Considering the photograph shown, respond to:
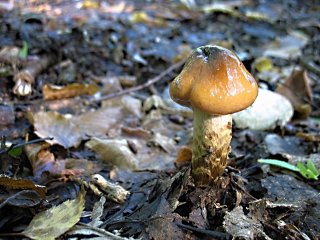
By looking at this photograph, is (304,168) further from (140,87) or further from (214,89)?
(140,87)

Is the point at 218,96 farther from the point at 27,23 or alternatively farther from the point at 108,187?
the point at 27,23

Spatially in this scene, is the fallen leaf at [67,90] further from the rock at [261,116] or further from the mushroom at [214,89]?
the mushroom at [214,89]

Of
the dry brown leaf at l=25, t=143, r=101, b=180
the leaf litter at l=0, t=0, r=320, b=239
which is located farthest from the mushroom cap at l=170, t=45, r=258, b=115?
the dry brown leaf at l=25, t=143, r=101, b=180

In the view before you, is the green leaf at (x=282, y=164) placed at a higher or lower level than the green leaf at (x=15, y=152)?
lower

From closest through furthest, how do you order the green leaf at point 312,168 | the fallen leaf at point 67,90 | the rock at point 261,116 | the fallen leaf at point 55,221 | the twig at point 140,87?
the fallen leaf at point 55,221, the green leaf at point 312,168, the rock at point 261,116, the fallen leaf at point 67,90, the twig at point 140,87

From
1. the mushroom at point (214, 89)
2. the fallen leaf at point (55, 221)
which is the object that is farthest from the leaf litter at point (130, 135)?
the mushroom at point (214, 89)

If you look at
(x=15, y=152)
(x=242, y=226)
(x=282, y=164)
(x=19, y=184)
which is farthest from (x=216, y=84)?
(x=15, y=152)
